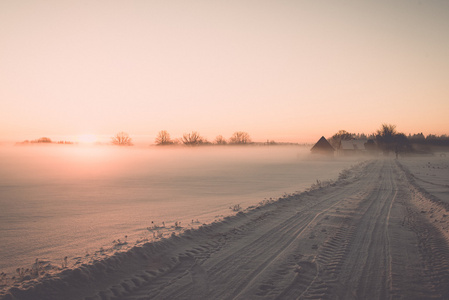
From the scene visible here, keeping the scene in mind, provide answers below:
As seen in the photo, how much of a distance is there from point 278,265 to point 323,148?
53849 millimetres

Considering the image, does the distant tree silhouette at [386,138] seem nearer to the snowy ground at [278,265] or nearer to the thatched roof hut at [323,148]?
the thatched roof hut at [323,148]

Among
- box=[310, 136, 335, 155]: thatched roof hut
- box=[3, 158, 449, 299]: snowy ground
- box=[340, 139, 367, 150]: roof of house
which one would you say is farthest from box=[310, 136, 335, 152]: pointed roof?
box=[3, 158, 449, 299]: snowy ground

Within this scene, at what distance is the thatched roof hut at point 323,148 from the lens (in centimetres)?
5416

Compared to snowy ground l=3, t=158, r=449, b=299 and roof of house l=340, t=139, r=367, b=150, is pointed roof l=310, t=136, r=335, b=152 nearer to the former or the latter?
roof of house l=340, t=139, r=367, b=150

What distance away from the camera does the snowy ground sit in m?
3.99

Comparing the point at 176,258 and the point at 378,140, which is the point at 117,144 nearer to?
the point at 378,140

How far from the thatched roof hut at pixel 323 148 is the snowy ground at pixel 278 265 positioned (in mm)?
48143

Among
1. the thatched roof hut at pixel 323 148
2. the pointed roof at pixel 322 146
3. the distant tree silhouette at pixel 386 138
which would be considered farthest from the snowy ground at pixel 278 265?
Answer: the distant tree silhouette at pixel 386 138

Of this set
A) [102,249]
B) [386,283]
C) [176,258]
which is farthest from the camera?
[102,249]

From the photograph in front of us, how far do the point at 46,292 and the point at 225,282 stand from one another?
2.76 meters

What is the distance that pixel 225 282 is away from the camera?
4.29m

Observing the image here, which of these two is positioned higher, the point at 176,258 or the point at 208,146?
the point at 208,146

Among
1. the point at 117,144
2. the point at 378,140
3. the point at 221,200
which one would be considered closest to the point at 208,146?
the point at 117,144

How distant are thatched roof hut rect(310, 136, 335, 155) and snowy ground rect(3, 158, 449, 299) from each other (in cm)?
4814
